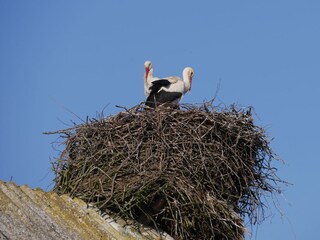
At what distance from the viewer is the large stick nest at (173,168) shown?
6016 millimetres

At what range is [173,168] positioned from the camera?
251 inches

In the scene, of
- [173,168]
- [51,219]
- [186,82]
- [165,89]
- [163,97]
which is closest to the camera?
[51,219]

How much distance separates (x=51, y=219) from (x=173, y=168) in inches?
60.7

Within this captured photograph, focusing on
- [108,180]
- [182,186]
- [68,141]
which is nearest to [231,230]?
[182,186]

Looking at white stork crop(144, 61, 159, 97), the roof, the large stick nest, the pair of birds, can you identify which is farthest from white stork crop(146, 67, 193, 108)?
the roof

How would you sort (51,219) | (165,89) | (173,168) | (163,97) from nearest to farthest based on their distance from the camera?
(51,219) → (173,168) → (163,97) → (165,89)

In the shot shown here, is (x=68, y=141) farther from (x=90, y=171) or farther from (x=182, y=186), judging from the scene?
(x=182, y=186)

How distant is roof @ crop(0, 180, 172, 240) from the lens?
4.82 m

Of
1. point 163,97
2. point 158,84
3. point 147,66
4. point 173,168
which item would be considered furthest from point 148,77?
point 173,168

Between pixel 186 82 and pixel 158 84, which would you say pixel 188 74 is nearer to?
pixel 186 82

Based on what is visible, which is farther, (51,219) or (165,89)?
(165,89)

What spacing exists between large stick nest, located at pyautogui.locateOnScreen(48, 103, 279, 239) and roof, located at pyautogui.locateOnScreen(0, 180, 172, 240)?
0.17 metres

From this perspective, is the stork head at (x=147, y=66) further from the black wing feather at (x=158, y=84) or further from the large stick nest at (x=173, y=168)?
the large stick nest at (x=173, y=168)

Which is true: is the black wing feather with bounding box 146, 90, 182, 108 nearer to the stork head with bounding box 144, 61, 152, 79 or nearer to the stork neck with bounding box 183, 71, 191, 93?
the stork neck with bounding box 183, 71, 191, 93
